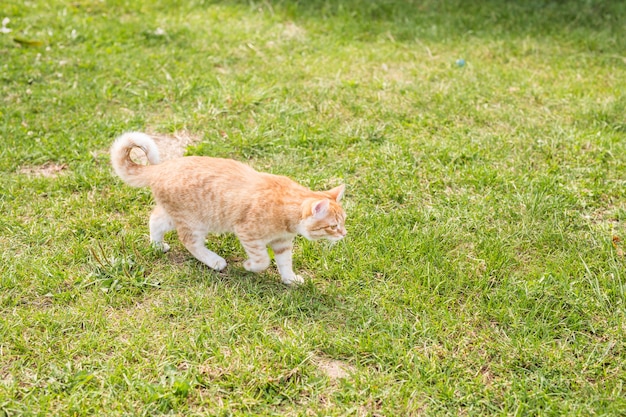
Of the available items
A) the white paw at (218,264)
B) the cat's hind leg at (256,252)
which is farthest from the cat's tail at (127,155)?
the cat's hind leg at (256,252)

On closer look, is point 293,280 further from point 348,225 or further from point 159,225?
point 159,225

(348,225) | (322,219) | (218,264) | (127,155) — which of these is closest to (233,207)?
(218,264)

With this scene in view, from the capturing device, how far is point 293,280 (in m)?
4.17

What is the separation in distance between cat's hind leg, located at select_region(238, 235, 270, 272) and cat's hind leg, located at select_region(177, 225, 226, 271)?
0.23m

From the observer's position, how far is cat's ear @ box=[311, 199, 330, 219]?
3768 millimetres

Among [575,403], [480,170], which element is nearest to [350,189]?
[480,170]

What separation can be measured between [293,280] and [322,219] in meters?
0.51

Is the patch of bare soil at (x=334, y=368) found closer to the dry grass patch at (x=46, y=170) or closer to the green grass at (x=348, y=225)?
the green grass at (x=348, y=225)

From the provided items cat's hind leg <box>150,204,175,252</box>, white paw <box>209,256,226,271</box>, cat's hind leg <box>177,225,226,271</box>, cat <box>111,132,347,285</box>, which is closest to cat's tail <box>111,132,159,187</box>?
cat <box>111,132,347,285</box>

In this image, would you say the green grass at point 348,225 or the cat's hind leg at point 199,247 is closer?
the green grass at point 348,225

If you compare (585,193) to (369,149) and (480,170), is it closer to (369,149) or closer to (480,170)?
(480,170)

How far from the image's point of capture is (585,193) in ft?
16.6

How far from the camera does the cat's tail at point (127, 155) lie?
4.23 meters

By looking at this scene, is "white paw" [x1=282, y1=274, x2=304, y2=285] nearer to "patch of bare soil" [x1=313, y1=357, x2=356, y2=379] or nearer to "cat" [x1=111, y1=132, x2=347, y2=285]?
"cat" [x1=111, y1=132, x2=347, y2=285]
